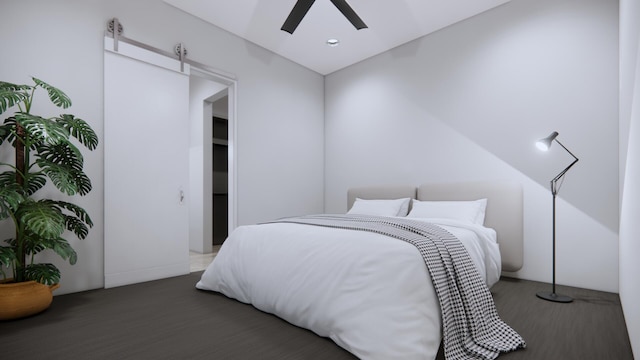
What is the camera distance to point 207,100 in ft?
15.9

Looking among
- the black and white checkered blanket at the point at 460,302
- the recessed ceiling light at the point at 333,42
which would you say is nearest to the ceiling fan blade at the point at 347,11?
the recessed ceiling light at the point at 333,42

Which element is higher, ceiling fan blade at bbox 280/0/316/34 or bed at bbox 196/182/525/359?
ceiling fan blade at bbox 280/0/316/34

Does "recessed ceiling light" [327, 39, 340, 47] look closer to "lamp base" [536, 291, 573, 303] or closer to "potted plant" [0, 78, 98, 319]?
"potted plant" [0, 78, 98, 319]

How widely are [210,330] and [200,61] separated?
9.51 feet

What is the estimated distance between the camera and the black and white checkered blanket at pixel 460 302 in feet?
5.22

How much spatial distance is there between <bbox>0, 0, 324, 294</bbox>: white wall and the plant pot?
0.52m

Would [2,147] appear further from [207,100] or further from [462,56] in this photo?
[462,56]

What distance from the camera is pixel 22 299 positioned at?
209 centimetres

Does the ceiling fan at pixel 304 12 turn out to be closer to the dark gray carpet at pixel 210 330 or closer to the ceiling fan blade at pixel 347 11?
the ceiling fan blade at pixel 347 11

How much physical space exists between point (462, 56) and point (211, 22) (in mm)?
2873

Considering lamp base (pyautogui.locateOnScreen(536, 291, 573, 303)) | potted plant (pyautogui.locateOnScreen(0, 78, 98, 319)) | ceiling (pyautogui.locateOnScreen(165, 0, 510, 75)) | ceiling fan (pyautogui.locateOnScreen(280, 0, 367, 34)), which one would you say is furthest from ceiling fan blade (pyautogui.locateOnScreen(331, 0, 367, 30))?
lamp base (pyautogui.locateOnScreen(536, 291, 573, 303))

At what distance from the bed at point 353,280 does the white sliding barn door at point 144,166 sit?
86 cm

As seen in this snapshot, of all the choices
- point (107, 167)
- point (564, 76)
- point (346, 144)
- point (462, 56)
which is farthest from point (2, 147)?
point (564, 76)

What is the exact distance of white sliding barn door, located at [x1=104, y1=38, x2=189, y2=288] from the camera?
2.95 meters
